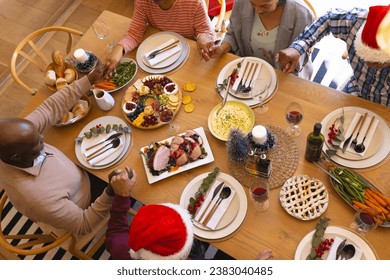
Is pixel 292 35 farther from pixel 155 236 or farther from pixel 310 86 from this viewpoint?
pixel 155 236

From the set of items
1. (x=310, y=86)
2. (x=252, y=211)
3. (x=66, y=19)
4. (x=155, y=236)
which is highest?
(x=310, y=86)

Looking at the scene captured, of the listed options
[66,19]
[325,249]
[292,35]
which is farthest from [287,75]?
[66,19]

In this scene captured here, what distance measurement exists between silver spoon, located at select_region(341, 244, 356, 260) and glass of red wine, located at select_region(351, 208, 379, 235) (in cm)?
8

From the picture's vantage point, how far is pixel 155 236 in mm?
1336

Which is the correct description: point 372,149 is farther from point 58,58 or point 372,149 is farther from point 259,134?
point 58,58

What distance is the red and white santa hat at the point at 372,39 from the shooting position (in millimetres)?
1558

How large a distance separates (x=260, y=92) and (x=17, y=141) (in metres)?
1.17

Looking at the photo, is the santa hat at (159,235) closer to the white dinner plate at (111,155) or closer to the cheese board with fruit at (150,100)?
the white dinner plate at (111,155)

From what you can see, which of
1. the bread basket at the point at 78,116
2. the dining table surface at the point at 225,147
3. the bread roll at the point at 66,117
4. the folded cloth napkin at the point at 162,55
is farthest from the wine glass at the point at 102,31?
the bread roll at the point at 66,117

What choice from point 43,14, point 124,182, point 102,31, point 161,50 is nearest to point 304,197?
point 124,182

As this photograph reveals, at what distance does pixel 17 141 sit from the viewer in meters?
1.58

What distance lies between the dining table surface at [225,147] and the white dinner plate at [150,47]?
0.11 ft

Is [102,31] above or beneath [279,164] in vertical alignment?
above

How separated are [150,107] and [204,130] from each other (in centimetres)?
32
